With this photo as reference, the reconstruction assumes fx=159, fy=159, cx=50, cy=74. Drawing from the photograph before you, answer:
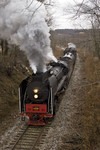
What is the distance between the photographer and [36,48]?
779 centimetres

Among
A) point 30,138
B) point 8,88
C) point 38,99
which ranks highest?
point 8,88

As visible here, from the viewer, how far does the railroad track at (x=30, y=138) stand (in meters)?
6.68

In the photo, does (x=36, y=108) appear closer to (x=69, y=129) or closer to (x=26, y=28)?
(x=69, y=129)

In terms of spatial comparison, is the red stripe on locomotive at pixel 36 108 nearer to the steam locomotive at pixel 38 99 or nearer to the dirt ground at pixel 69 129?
the steam locomotive at pixel 38 99

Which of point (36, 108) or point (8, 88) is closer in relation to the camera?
point (36, 108)

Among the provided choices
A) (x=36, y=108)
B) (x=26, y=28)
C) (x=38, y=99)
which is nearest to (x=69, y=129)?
(x=36, y=108)

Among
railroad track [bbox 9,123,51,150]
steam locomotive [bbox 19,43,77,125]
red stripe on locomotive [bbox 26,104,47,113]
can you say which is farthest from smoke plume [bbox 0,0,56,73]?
railroad track [bbox 9,123,51,150]

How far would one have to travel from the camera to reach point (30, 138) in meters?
7.34

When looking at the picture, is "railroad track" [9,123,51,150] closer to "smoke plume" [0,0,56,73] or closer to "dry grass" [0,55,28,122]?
"dry grass" [0,55,28,122]

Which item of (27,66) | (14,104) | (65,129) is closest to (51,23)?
(27,66)

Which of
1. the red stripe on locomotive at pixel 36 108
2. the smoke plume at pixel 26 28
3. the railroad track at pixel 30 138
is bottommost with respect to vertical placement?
the railroad track at pixel 30 138

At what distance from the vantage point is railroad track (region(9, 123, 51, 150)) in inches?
263

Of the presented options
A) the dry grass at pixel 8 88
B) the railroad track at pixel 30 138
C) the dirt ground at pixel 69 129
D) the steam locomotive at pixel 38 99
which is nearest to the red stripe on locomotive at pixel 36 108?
the steam locomotive at pixel 38 99

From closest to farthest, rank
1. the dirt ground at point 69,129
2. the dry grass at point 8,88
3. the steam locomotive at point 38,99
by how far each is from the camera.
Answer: the dirt ground at point 69,129 < the steam locomotive at point 38,99 < the dry grass at point 8,88
